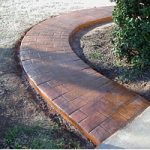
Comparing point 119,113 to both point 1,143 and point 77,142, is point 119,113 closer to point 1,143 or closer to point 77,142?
point 77,142

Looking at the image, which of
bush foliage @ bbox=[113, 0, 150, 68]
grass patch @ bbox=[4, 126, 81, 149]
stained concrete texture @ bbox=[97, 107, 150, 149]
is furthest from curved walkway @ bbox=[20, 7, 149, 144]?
bush foliage @ bbox=[113, 0, 150, 68]

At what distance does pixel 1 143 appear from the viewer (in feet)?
8.62

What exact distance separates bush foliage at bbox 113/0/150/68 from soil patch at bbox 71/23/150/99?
139 millimetres

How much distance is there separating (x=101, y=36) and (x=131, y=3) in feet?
3.64

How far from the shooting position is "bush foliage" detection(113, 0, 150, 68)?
3482 millimetres

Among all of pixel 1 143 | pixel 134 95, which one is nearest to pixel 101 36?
pixel 134 95

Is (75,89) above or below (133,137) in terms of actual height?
above

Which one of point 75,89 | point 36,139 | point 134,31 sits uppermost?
point 134,31

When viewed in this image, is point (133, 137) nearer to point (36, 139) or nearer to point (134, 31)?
point (36, 139)

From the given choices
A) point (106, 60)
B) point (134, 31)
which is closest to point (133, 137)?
point (134, 31)

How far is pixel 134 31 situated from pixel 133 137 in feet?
4.32

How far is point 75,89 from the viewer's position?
3.33 meters

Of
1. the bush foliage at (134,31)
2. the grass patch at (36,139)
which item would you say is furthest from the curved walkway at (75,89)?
the bush foliage at (134,31)

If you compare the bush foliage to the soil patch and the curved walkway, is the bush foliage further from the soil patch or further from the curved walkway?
the curved walkway
